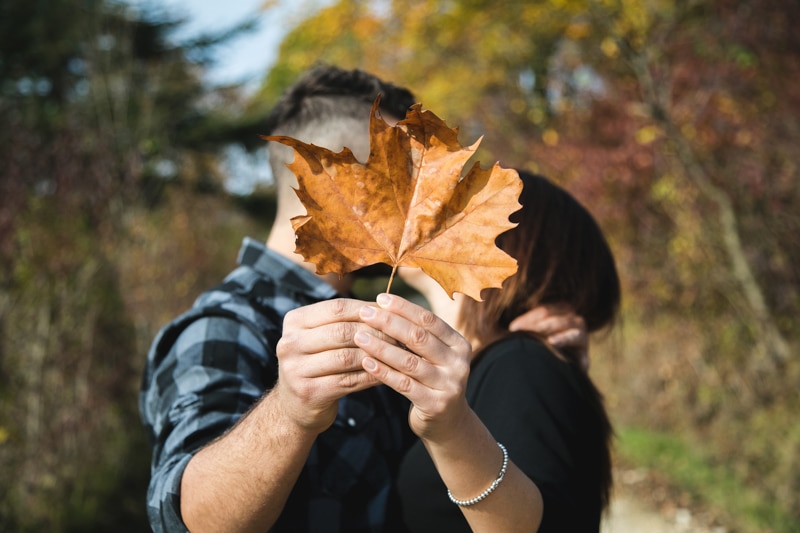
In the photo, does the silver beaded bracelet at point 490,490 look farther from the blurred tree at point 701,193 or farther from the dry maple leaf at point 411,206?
the blurred tree at point 701,193

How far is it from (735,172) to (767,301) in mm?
1182

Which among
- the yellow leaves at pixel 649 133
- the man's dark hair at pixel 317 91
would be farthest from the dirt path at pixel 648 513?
the man's dark hair at pixel 317 91

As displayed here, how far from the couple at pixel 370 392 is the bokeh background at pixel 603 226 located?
960 mm

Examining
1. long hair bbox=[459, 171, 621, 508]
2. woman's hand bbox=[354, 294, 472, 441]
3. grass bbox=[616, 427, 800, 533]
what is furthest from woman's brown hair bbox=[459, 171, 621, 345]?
grass bbox=[616, 427, 800, 533]

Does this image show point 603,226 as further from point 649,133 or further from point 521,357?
point 521,357

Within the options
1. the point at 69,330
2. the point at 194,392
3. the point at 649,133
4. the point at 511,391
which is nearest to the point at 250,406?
the point at 194,392

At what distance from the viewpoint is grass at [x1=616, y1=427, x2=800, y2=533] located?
5.01 metres

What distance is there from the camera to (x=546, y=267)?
1.86 metres

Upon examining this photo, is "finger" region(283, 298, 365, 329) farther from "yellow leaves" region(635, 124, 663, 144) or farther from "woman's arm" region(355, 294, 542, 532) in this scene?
"yellow leaves" region(635, 124, 663, 144)

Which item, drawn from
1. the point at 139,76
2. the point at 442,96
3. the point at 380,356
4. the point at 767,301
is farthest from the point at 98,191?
the point at 442,96

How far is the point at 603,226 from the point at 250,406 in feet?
23.3

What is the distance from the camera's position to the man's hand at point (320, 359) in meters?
1.06

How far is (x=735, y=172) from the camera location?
6.51m

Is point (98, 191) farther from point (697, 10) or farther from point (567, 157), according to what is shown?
point (697, 10)
